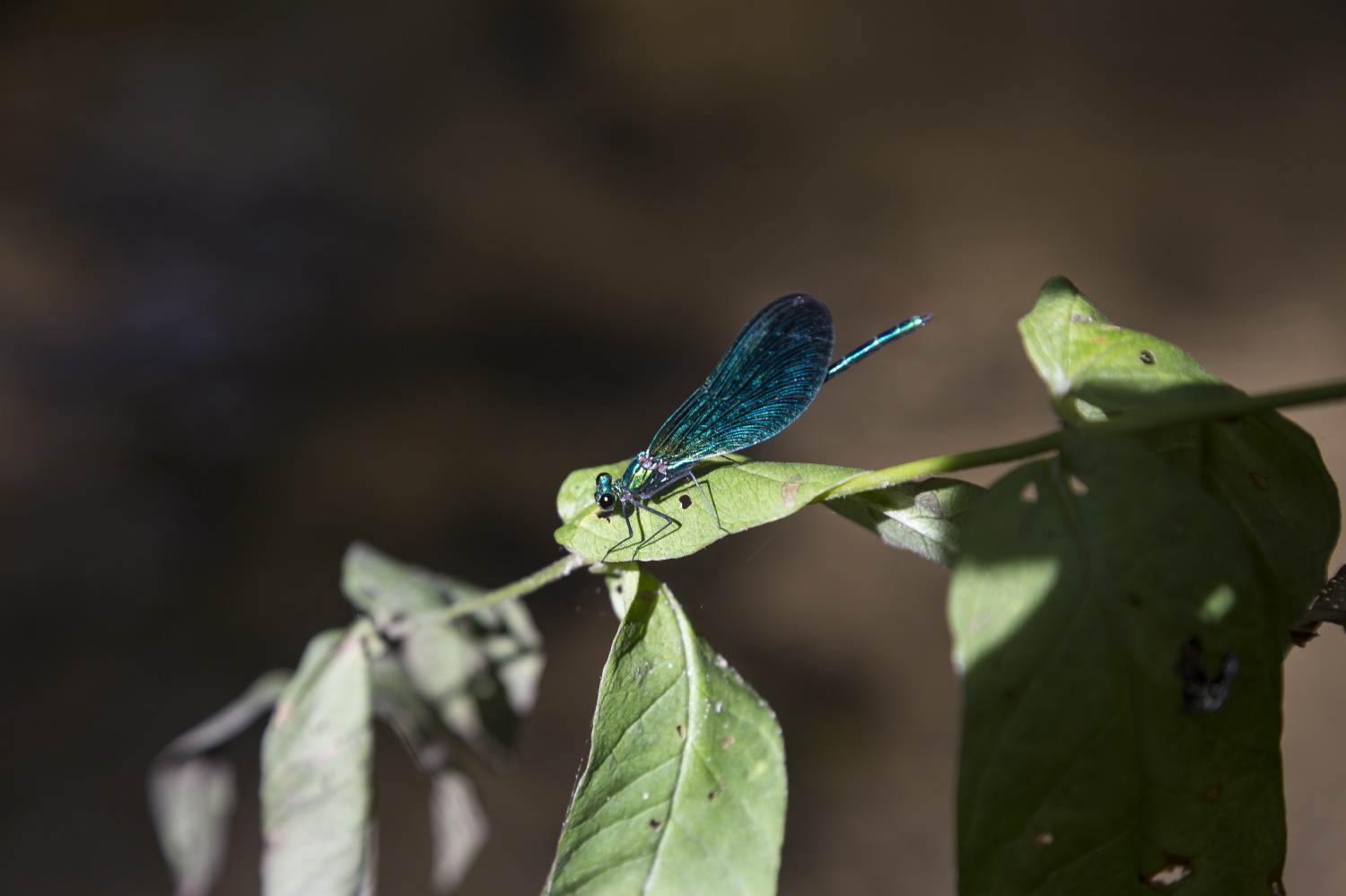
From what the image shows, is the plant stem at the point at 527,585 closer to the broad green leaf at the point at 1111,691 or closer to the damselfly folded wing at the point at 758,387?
the damselfly folded wing at the point at 758,387

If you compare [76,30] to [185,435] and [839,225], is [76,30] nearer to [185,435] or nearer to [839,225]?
[185,435]

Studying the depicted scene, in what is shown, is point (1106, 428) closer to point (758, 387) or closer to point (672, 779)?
point (672, 779)

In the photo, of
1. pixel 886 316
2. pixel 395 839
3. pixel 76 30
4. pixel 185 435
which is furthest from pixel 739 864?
pixel 76 30

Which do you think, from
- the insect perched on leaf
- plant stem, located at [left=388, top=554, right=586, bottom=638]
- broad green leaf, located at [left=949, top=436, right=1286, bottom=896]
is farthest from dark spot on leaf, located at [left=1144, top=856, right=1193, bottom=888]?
the insect perched on leaf

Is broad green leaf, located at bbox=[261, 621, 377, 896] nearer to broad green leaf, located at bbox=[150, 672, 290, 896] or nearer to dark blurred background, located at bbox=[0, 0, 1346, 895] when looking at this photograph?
broad green leaf, located at bbox=[150, 672, 290, 896]

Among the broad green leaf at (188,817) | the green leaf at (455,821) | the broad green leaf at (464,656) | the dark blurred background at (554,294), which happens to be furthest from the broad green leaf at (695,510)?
the dark blurred background at (554,294)

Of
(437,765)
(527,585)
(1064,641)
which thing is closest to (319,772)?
(437,765)
